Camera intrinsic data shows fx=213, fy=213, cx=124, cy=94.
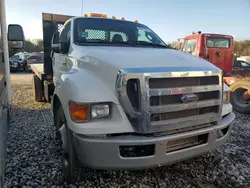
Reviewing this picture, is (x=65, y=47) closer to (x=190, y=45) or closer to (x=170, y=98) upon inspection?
(x=170, y=98)

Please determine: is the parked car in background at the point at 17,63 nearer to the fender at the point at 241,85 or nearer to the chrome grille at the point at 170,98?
the fender at the point at 241,85

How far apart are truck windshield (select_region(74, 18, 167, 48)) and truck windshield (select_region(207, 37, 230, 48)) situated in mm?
6332

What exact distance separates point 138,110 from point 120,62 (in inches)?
22.3

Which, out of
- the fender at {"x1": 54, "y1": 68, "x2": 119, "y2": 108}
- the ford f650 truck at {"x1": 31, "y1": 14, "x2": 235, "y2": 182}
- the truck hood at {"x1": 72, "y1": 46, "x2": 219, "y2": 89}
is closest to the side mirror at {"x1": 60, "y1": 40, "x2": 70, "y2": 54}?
the truck hood at {"x1": 72, "y1": 46, "x2": 219, "y2": 89}

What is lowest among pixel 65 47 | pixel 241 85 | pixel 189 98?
pixel 241 85

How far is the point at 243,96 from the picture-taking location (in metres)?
6.10

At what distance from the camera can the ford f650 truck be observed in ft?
6.78

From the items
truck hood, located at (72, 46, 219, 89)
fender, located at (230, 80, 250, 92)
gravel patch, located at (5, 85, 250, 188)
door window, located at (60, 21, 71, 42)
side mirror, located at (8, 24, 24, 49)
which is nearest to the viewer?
truck hood, located at (72, 46, 219, 89)

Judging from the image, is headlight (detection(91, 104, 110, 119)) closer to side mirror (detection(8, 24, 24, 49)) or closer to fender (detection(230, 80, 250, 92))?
side mirror (detection(8, 24, 24, 49))

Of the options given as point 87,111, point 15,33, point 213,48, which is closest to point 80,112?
point 87,111

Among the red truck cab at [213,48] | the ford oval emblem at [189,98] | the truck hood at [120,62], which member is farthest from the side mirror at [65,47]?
the red truck cab at [213,48]

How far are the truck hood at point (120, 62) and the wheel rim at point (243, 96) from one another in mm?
4194

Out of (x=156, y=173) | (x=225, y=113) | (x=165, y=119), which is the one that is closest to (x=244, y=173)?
(x=225, y=113)

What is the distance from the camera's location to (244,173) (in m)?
2.99
